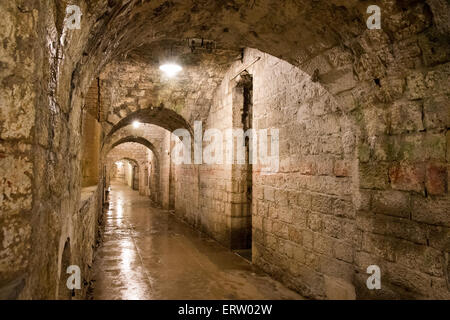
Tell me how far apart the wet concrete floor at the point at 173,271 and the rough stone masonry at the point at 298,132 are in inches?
16.2

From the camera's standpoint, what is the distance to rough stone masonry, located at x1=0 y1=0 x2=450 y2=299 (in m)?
1.06

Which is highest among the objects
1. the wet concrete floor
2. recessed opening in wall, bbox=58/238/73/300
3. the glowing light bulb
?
the glowing light bulb

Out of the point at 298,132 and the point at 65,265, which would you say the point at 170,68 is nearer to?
the point at 298,132

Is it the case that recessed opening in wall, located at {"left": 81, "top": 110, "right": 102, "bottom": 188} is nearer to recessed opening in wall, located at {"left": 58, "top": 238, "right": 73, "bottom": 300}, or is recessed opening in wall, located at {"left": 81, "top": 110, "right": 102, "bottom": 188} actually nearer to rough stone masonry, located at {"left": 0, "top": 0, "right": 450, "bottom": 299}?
rough stone masonry, located at {"left": 0, "top": 0, "right": 450, "bottom": 299}

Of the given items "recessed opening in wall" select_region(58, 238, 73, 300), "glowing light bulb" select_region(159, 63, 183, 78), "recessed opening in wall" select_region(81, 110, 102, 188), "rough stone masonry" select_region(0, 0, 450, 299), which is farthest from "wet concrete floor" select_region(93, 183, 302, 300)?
"glowing light bulb" select_region(159, 63, 183, 78)

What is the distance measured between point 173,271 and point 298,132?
2.66 m

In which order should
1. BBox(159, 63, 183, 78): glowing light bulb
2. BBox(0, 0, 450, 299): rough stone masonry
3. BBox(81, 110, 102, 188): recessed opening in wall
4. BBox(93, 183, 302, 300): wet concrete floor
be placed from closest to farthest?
BBox(0, 0, 450, 299): rough stone masonry → BBox(93, 183, 302, 300): wet concrete floor → BBox(81, 110, 102, 188): recessed opening in wall → BBox(159, 63, 183, 78): glowing light bulb

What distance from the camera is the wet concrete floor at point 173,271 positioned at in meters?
3.67

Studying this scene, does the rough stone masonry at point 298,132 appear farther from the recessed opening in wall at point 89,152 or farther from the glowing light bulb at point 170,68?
the glowing light bulb at point 170,68

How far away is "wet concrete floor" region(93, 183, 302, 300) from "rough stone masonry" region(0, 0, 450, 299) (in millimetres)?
410

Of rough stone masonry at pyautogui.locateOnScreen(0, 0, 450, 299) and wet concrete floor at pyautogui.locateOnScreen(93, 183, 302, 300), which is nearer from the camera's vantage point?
rough stone masonry at pyautogui.locateOnScreen(0, 0, 450, 299)

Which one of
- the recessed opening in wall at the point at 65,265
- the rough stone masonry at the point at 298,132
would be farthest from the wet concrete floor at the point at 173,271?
the recessed opening in wall at the point at 65,265

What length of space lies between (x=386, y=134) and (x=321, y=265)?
1.64 metres
